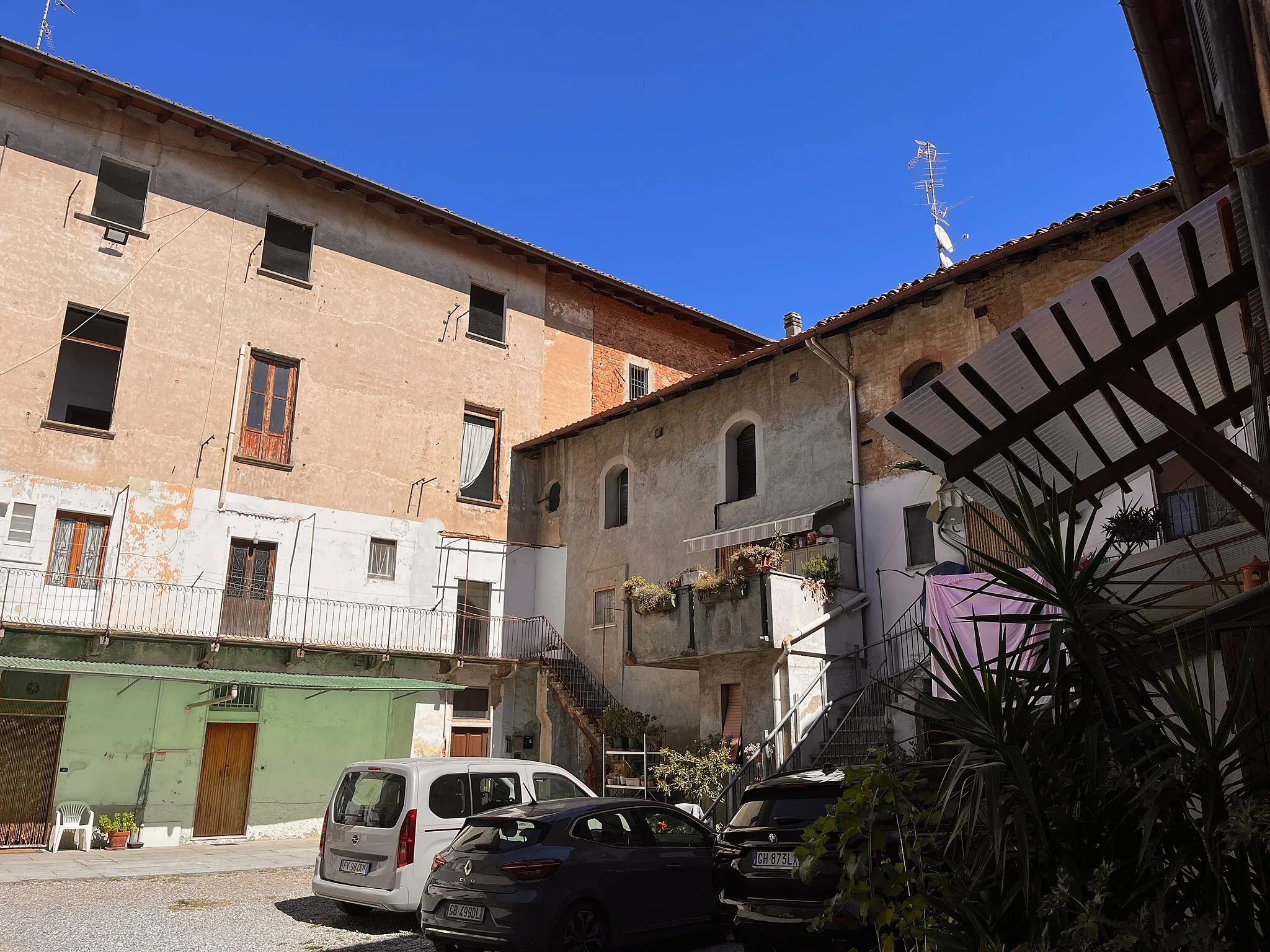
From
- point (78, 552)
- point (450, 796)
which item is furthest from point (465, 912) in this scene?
point (78, 552)

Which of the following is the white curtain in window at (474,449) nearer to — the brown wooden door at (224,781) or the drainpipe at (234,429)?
the drainpipe at (234,429)

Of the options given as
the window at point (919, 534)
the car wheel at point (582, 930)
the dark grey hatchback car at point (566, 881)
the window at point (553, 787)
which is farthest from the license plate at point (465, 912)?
the window at point (919, 534)

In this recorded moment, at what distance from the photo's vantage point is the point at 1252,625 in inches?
156

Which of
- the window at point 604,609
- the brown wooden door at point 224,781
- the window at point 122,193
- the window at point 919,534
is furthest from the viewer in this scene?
the window at point 604,609

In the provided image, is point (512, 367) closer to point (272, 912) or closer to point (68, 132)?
point (68, 132)

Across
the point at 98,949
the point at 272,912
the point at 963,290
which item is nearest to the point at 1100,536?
the point at 963,290

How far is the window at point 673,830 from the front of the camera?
867 cm

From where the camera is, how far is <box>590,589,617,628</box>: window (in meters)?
21.7

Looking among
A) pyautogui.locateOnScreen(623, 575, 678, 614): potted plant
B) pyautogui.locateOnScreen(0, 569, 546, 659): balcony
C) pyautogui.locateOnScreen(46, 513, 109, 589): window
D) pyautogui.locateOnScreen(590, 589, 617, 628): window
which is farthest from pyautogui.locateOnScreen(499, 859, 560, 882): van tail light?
pyautogui.locateOnScreen(46, 513, 109, 589): window

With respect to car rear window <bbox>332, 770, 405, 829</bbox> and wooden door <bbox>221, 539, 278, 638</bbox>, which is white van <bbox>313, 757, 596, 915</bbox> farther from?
wooden door <bbox>221, 539, 278, 638</bbox>

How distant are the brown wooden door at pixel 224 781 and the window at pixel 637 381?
13688 millimetres

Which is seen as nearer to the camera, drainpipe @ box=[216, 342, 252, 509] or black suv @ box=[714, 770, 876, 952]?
black suv @ box=[714, 770, 876, 952]

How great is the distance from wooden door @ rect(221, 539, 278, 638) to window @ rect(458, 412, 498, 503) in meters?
5.16

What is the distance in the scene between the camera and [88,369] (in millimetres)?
21484
